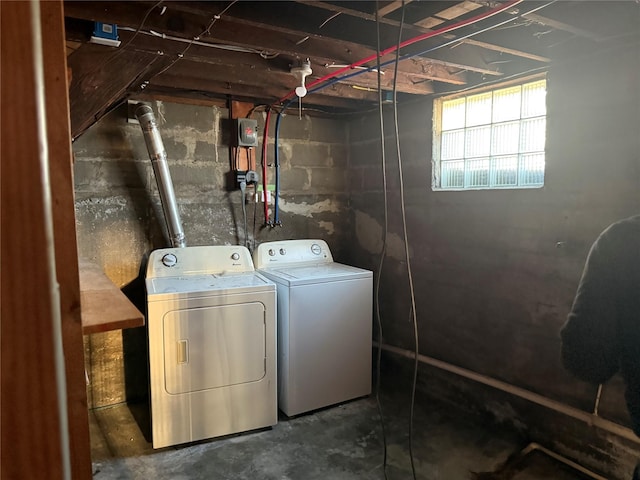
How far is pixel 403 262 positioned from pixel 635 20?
1.80 m

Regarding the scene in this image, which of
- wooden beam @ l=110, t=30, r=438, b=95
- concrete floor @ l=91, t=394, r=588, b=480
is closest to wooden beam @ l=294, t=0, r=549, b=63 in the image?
wooden beam @ l=110, t=30, r=438, b=95

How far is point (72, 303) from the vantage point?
75 centimetres

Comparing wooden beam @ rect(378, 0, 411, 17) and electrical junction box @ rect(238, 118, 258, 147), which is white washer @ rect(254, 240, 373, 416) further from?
wooden beam @ rect(378, 0, 411, 17)

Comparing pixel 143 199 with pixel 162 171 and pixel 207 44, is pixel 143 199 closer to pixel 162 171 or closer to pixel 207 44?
pixel 162 171

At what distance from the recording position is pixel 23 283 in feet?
1.87

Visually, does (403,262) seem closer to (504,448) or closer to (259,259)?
(259,259)

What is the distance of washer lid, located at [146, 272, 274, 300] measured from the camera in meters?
2.44

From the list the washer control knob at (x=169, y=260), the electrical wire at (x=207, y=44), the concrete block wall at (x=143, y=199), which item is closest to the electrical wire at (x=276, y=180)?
the concrete block wall at (x=143, y=199)

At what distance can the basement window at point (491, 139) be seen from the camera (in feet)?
7.98

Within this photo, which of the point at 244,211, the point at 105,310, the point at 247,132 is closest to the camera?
the point at 105,310

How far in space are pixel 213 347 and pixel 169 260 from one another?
653mm

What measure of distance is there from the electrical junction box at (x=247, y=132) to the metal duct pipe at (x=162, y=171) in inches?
19.6

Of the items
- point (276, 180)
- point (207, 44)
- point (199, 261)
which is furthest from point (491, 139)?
point (199, 261)

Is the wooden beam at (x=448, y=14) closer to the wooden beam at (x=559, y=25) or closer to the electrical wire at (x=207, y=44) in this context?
the wooden beam at (x=559, y=25)
